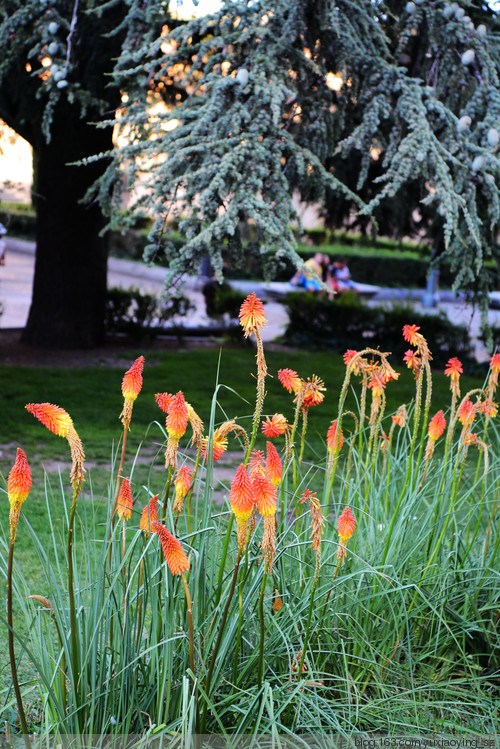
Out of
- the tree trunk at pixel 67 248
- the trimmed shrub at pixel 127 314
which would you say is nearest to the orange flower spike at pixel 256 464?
the tree trunk at pixel 67 248

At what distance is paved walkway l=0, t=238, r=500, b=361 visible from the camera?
15586 mm

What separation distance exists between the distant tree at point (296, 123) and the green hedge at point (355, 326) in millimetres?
5961

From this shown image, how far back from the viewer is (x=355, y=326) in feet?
44.3

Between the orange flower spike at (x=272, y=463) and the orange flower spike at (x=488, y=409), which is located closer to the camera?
the orange flower spike at (x=272, y=463)

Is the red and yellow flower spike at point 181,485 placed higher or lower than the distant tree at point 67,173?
lower

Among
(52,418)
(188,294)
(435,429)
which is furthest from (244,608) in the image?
(188,294)

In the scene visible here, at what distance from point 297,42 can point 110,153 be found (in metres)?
1.75

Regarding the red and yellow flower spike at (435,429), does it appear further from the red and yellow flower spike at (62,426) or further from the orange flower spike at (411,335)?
the red and yellow flower spike at (62,426)

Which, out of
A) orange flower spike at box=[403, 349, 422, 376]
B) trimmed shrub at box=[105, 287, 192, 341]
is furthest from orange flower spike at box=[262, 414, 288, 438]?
trimmed shrub at box=[105, 287, 192, 341]

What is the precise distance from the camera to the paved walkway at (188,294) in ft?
51.1

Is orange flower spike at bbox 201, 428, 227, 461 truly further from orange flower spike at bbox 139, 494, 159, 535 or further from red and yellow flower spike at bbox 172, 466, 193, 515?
orange flower spike at bbox 139, 494, 159, 535

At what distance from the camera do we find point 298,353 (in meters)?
12.5

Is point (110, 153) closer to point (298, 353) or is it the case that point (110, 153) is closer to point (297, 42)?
point (297, 42)

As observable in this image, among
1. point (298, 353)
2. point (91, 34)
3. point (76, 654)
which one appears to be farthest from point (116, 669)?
point (298, 353)
